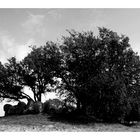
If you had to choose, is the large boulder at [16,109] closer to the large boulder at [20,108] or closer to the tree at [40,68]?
the large boulder at [20,108]

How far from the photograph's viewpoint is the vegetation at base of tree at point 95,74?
128 ft

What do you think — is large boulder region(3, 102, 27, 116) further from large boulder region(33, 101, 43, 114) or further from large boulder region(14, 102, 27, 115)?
large boulder region(33, 101, 43, 114)

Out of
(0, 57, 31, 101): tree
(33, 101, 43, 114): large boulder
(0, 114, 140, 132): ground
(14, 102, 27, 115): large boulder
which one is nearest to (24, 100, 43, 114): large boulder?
(33, 101, 43, 114): large boulder

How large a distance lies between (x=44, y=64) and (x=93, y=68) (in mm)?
10295

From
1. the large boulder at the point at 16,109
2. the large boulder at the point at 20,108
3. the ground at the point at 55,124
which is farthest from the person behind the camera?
the large boulder at the point at 16,109

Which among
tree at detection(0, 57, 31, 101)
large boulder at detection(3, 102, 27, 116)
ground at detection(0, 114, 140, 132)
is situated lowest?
ground at detection(0, 114, 140, 132)

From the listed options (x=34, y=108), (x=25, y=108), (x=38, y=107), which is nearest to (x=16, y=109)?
(x=25, y=108)

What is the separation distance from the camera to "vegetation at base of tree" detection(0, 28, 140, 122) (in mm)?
38969

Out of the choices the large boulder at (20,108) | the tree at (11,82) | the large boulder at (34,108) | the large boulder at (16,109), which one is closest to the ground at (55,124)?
the large boulder at (34,108)

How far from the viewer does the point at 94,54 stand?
42656 millimetres

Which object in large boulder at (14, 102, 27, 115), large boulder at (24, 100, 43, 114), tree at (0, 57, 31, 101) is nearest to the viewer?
large boulder at (24, 100, 43, 114)

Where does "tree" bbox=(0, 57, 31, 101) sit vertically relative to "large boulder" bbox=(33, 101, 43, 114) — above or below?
above

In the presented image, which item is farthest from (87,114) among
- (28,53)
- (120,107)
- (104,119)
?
(28,53)

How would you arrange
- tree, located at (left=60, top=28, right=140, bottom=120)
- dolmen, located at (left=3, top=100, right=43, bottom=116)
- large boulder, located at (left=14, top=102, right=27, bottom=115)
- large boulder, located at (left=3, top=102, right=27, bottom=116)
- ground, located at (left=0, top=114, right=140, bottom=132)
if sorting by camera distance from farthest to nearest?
large boulder, located at (left=3, top=102, right=27, bottom=116) → large boulder, located at (left=14, top=102, right=27, bottom=115) → dolmen, located at (left=3, top=100, right=43, bottom=116) → tree, located at (left=60, top=28, right=140, bottom=120) → ground, located at (left=0, top=114, right=140, bottom=132)
